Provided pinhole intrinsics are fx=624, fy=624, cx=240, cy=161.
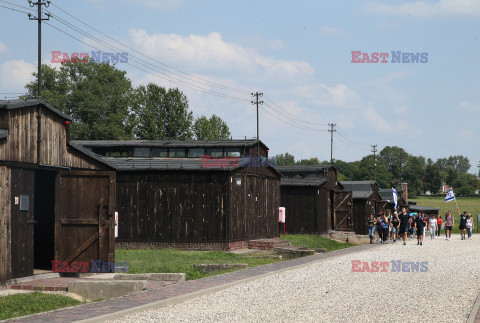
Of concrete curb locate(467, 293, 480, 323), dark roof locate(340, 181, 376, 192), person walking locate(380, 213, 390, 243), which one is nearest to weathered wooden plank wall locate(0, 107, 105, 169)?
concrete curb locate(467, 293, 480, 323)

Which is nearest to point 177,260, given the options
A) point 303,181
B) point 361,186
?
point 303,181

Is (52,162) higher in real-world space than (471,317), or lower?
higher

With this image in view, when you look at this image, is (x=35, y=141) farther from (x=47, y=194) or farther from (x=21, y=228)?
(x=47, y=194)

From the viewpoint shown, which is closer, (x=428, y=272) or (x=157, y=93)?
(x=428, y=272)

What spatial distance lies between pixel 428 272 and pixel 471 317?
321 inches

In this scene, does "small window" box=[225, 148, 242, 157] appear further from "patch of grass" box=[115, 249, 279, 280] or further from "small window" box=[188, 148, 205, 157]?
"patch of grass" box=[115, 249, 279, 280]

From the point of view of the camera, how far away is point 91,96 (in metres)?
72.0

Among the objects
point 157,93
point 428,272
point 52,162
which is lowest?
point 428,272

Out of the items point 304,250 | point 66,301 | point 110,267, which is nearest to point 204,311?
point 66,301

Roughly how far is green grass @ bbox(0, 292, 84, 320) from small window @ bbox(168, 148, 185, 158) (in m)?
17.1

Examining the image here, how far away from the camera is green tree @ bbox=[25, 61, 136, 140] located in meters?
71.6

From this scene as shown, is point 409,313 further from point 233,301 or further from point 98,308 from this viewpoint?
point 98,308

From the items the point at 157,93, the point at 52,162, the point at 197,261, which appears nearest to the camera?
the point at 52,162

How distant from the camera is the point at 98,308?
10.9 meters
